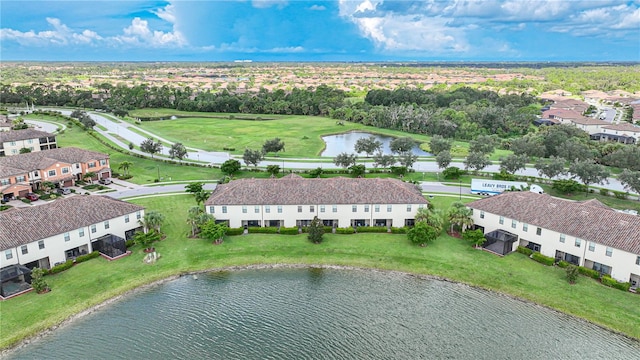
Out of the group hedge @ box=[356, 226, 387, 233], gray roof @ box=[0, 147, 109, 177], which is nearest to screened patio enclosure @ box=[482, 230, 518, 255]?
hedge @ box=[356, 226, 387, 233]

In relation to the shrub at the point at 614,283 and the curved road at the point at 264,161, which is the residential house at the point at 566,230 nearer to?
the shrub at the point at 614,283

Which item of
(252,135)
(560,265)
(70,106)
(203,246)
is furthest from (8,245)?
(70,106)

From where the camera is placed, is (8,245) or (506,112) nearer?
(8,245)

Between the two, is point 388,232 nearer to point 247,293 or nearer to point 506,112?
point 247,293

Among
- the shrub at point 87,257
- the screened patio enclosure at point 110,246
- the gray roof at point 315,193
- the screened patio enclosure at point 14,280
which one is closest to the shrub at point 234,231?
the gray roof at point 315,193

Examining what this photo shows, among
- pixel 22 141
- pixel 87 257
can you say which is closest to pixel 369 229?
pixel 87 257

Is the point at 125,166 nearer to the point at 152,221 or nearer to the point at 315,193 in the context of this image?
the point at 152,221
